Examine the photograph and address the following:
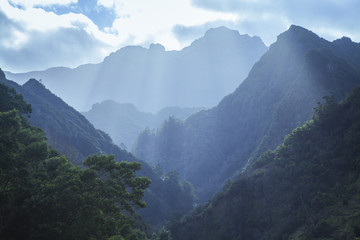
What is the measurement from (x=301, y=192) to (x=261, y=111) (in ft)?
260

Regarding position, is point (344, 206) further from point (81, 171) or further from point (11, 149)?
point (11, 149)

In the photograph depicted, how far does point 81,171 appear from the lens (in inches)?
846

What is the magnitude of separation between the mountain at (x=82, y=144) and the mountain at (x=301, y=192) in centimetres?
3166

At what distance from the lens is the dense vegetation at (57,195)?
16719 mm

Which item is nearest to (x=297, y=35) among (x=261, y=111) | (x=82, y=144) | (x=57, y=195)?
(x=261, y=111)

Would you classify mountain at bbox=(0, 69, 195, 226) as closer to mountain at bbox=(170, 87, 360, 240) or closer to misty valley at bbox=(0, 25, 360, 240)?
misty valley at bbox=(0, 25, 360, 240)

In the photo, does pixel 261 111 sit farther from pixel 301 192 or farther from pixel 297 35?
pixel 301 192

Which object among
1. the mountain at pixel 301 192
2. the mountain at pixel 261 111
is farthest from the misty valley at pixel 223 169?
the mountain at pixel 261 111

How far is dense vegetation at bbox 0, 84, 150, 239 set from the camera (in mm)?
16719

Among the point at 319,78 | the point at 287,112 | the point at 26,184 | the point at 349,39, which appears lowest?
the point at 26,184

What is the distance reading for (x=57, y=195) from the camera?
59.6 ft

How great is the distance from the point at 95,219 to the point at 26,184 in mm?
5444

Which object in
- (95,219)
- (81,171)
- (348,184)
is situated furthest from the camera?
(348,184)

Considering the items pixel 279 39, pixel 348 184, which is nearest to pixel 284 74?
pixel 279 39
